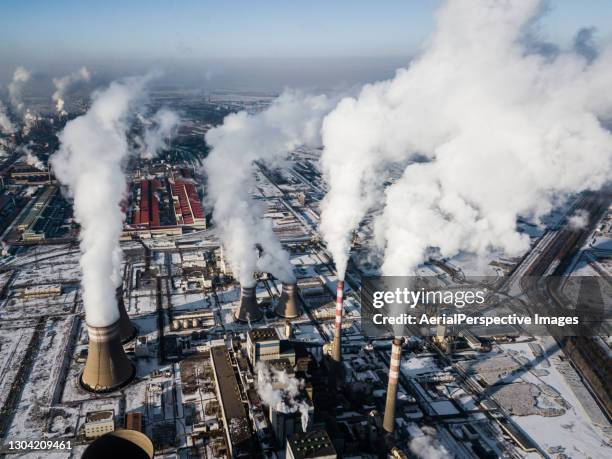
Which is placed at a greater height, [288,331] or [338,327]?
[338,327]

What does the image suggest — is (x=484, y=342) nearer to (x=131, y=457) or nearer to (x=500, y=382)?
(x=500, y=382)

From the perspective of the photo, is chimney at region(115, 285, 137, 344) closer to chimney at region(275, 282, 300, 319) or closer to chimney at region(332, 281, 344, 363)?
chimney at region(275, 282, 300, 319)

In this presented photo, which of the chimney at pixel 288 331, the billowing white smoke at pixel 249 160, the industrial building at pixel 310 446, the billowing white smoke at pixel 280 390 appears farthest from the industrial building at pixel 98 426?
the billowing white smoke at pixel 249 160

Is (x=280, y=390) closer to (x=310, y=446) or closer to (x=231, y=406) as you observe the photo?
(x=231, y=406)

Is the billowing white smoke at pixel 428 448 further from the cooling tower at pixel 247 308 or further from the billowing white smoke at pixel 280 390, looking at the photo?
the cooling tower at pixel 247 308

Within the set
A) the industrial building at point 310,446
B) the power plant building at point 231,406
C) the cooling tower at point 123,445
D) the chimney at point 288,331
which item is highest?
the industrial building at point 310,446

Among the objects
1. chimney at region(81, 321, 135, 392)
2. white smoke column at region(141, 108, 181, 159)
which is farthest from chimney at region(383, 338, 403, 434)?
white smoke column at region(141, 108, 181, 159)

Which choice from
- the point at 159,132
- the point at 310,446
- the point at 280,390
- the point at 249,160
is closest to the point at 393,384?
the point at 310,446
